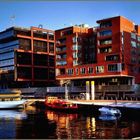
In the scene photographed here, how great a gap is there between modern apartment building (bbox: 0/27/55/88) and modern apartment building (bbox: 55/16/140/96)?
30.1m

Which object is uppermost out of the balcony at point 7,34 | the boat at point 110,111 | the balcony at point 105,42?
the balcony at point 7,34

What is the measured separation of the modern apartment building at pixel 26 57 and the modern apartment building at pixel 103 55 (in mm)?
30078

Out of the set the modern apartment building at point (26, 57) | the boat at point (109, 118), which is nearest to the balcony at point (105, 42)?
the boat at point (109, 118)

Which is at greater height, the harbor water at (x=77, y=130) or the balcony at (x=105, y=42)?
the balcony at (x=105, y=42)

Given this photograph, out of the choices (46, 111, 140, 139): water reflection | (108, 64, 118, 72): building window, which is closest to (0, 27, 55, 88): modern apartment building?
Answer: (108, 64, 118, 72): building window

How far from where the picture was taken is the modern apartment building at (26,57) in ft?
442

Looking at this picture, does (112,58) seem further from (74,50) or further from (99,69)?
(74,50)

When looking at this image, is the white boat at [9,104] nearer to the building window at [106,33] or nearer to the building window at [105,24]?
the building window at [106,33]

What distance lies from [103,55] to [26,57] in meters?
51.4

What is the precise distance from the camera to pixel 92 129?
1804 inches

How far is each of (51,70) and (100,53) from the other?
54.6 metres

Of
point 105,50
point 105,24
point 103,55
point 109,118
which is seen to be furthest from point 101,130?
point 105,24

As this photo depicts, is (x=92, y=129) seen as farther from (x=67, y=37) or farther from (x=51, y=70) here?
(x=51, y=70)

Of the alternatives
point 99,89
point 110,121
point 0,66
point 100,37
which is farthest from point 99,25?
point 0,66
